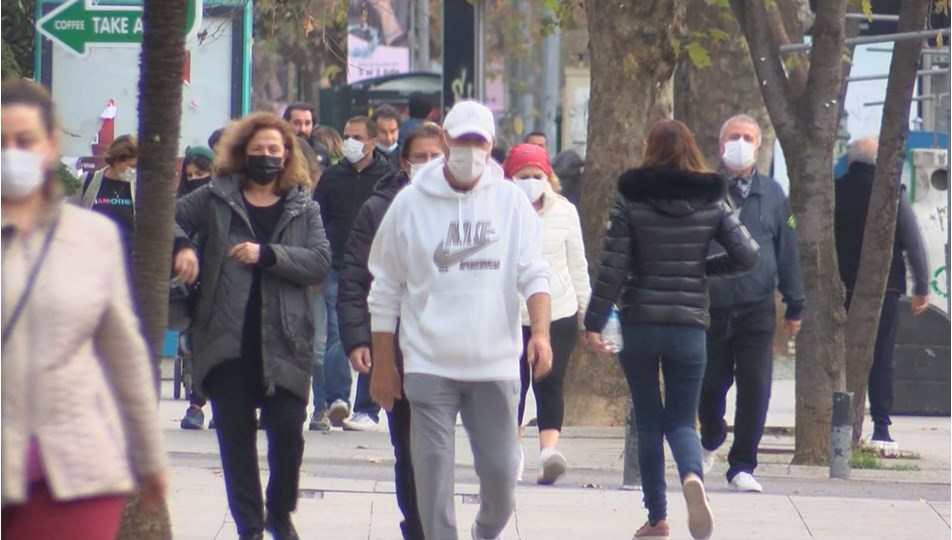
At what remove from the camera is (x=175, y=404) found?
43.8 ft

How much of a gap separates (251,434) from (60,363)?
321 cm

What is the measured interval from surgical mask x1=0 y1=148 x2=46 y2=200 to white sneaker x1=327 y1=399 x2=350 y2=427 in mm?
7523

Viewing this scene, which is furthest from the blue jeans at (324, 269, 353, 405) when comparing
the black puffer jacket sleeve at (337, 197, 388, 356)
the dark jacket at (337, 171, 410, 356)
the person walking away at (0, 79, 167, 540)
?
the person walking away at (0, 79, 167, 540)

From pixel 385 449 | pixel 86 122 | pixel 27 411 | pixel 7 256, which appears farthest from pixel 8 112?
pixel 86 122

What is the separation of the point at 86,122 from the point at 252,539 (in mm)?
8106

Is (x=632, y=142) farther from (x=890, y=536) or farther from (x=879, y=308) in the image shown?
(x=890, y=536)

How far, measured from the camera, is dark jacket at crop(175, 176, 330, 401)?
286 inches

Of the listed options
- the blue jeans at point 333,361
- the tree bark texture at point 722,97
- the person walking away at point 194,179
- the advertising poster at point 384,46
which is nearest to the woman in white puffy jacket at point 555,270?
the blue jeans at point 333,361

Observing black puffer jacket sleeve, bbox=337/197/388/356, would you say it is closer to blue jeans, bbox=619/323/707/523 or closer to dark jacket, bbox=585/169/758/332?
dark jacket, bbox=585/169/758/332

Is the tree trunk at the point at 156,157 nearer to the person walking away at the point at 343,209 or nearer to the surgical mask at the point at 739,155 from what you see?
the surgical mask at the point at 739,155

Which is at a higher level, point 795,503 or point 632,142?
point 632,142

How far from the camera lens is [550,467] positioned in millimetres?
9578

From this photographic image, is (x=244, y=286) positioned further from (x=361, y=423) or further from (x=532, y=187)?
(x=361, y=423)

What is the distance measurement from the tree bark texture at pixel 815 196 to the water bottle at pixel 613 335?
288 centimetres
